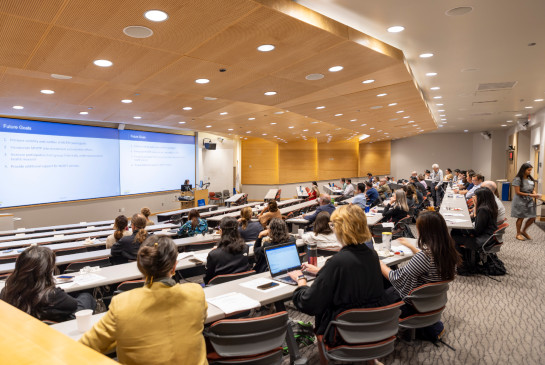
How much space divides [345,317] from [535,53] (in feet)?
19.6

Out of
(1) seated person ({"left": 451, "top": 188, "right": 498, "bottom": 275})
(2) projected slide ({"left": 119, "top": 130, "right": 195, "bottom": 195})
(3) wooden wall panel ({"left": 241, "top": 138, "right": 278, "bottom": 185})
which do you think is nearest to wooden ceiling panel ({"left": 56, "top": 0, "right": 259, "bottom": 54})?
(1) seated person ({"left": 451, "top": 188, "right": 498, "bottom": 275})

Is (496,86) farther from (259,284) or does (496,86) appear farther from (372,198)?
(259,284)

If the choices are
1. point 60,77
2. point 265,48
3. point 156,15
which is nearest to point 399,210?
point 265,48

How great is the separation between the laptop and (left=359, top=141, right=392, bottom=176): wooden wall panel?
71.8 ft

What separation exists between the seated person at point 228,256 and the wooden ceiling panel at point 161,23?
81.6 inches

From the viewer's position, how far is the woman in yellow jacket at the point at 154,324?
179 centimetres

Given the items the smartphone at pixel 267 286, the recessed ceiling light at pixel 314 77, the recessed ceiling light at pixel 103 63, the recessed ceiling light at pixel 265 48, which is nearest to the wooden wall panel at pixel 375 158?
the recessed ceiling light at pixel 314 77

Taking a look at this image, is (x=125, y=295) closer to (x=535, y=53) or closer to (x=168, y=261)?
(x=168, y=261)

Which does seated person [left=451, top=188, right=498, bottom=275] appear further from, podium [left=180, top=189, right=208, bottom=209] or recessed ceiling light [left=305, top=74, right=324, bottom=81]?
podium [left=180, top=189, right=208, bottom=209]

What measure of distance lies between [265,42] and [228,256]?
95.9 inches

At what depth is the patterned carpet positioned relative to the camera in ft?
11.6

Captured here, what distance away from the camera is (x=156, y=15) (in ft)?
11.0

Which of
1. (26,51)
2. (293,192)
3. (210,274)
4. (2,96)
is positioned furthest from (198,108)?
(293,192)

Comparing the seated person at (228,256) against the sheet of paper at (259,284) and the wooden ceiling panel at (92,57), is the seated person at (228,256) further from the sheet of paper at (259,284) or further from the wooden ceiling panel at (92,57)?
the wooden ceiling panel at (92,57)
